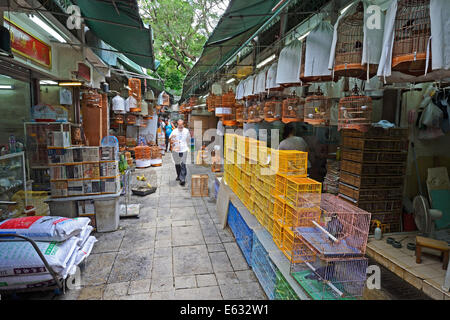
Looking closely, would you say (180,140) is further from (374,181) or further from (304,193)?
(304,193)

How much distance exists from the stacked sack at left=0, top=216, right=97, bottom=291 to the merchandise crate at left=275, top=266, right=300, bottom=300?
2.66 metres

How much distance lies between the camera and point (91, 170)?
203 inches

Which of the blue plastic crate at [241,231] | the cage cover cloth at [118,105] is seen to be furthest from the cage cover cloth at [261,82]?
the cage cover cloth at [118,105]

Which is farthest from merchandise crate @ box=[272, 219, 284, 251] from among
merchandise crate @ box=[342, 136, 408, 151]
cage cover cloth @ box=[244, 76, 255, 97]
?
cage cover cloth @ box=[244, 76, 255, 97]

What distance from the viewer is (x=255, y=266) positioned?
3820 millimetres

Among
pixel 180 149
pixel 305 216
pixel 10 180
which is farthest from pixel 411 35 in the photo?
pixel 180 149

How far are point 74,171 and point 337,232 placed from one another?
15.8ft

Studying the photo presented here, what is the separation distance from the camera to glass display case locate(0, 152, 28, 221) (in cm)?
429

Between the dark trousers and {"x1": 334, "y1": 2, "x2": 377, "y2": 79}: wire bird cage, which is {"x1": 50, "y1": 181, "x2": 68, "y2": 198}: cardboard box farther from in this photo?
{"x1": 334, "y1": 2, "x2": 377, "y2": 79}: wire bird cage

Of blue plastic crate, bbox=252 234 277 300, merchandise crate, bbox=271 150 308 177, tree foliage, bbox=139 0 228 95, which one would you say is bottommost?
blue plastic crate, bbox=252 234 277 300

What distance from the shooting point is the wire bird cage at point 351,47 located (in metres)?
2.35
